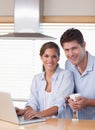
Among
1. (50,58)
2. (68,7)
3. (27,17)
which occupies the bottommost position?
(50,58)

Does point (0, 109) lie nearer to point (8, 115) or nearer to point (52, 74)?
point (8, 115)

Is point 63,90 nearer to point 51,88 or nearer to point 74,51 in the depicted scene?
point 51,88

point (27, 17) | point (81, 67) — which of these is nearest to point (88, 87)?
point (81, 67)

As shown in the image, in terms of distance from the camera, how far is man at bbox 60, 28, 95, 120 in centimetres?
239

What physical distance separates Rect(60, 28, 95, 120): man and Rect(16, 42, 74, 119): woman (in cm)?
10

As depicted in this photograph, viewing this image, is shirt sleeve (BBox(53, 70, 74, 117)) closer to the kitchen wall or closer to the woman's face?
the woman's face

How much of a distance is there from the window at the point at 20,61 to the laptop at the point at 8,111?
4.91 ft

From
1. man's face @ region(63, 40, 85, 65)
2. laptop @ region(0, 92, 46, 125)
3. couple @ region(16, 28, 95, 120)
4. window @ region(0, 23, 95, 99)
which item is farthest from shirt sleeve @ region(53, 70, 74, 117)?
window @ region(0, 23, 95, 99)

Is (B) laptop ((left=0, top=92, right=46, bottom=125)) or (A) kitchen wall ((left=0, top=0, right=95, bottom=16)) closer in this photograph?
(B) laptop ((left=0, top=92, right=46, bottom=125))

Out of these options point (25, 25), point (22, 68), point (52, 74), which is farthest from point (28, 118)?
point (22, 68)

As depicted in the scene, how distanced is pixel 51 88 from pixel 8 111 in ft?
1.80

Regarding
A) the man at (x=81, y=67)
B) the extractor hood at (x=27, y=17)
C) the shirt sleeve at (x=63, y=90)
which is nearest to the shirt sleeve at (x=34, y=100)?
the shirt sleeve at (x=63, y=90)

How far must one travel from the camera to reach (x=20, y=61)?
3.60 meters

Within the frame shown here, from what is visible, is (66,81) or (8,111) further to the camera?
(66,81)
